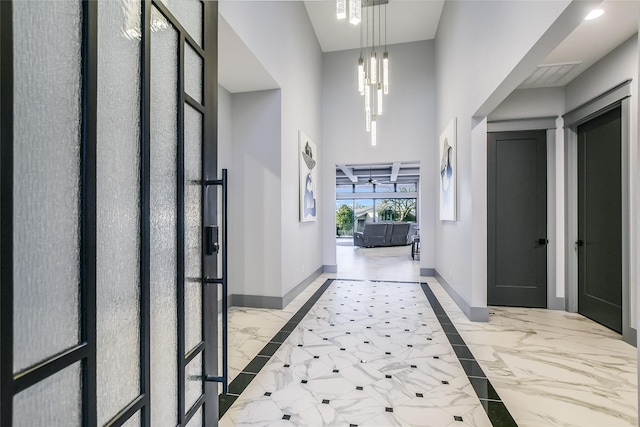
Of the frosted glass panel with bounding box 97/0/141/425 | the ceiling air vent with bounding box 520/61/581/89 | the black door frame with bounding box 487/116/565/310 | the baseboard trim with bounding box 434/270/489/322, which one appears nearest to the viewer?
the frosted glass panel with bounding box 97/0/141/425

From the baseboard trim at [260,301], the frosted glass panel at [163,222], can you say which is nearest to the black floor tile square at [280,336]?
the baseboard trim at [260,301]

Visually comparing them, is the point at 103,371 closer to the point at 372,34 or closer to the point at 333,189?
the point at 333,189

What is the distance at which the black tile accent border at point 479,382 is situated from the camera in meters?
1.96

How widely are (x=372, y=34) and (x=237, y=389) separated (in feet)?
20.9

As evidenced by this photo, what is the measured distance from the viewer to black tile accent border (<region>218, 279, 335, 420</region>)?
2.14 metres

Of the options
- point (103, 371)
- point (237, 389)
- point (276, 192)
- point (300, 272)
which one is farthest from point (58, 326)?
point (300, 272)

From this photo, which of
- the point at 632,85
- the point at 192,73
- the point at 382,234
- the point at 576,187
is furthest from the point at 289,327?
the point at 382,234

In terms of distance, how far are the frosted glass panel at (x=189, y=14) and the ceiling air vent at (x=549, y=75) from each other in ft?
12.4

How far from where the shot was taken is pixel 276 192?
4.20m

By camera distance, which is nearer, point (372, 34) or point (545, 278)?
point (545, 278)

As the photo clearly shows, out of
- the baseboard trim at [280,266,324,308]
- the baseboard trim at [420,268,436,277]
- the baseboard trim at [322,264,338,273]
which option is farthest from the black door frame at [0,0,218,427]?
the baseboard trim at [420,268,436,277]

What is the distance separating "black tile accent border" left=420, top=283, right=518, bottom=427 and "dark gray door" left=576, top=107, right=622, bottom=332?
173cm

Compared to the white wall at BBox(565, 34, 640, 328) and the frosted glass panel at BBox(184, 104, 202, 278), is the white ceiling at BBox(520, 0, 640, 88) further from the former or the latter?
the frosted glass panel at BBox(184, 104, 202, 278)

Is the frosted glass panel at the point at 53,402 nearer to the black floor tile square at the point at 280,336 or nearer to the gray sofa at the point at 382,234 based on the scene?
the black floor tile square at the point at 280,336
